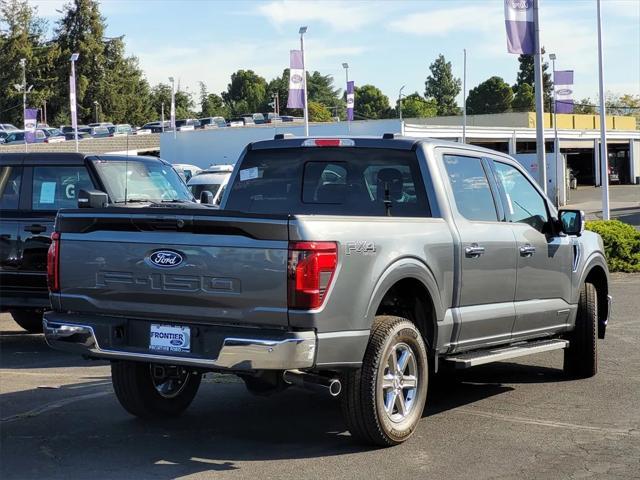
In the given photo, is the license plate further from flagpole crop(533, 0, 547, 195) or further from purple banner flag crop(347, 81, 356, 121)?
purple banner flag crop(347, 81, 356, 121)

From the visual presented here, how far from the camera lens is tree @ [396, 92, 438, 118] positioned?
437 ft

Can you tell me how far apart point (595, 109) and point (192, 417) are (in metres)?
128

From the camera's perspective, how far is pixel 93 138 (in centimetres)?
6881

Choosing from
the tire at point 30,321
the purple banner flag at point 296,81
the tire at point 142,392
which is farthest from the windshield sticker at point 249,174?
the purple banner flag at point 296,81

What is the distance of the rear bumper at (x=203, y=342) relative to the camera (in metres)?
5.09

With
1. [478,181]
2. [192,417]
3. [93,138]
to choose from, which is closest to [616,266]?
[478,181]

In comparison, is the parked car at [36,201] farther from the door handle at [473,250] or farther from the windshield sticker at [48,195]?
the door handle at [473,250]

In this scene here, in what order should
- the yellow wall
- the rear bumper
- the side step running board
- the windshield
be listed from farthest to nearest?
the yellow wall < the windshield < the side step running board < the rear bumper

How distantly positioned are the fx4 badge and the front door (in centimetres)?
202

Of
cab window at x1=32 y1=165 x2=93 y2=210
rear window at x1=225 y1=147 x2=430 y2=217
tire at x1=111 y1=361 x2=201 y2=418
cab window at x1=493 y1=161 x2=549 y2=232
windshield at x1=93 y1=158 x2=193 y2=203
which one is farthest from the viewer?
windshield at x1=93 y1=158 x2=193 y2=203

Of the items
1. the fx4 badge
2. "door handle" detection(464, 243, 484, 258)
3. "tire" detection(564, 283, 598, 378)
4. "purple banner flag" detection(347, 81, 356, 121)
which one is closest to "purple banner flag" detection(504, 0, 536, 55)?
"tire" detection(564, 283, 598, 378)

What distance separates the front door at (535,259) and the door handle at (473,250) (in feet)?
2.08

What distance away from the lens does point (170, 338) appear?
5453 mm

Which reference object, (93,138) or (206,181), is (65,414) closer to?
(206,181)
